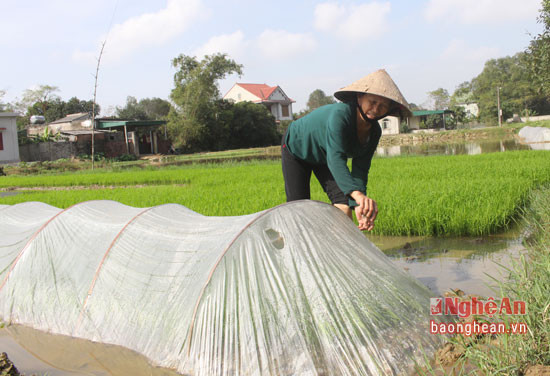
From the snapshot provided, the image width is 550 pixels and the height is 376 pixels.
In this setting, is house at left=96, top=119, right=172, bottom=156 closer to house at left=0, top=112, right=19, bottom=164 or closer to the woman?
house at left=0, top=112, right=19, bottom=164

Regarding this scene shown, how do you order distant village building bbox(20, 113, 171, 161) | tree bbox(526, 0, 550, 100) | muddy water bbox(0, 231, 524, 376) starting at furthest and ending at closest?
distant village building bbox(20, 113, 171, 161) < tree bbox(526, 0, 550, 100) < muddy water bbox(0, 231, 524, 376)

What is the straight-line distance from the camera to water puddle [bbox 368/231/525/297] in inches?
109

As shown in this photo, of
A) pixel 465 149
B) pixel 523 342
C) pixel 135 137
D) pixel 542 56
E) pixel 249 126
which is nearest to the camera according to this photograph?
pixel 523 342

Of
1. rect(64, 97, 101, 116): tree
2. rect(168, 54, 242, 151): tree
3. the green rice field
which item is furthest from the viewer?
rect(64, 97, 101, 116): tree

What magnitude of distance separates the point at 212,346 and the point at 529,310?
1.20 m

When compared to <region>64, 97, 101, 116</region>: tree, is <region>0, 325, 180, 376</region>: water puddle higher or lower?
lower

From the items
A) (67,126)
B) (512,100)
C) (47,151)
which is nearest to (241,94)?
(67,126)

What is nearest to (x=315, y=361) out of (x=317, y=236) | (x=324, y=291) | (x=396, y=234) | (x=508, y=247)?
(x=324, y=291)

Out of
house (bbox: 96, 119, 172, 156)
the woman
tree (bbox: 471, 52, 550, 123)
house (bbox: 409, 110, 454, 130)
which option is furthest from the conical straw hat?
tree (bbox: 471, 52, 550, 123)

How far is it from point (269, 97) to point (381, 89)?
39.8m

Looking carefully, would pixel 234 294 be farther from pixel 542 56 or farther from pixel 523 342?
pixel 542 56
